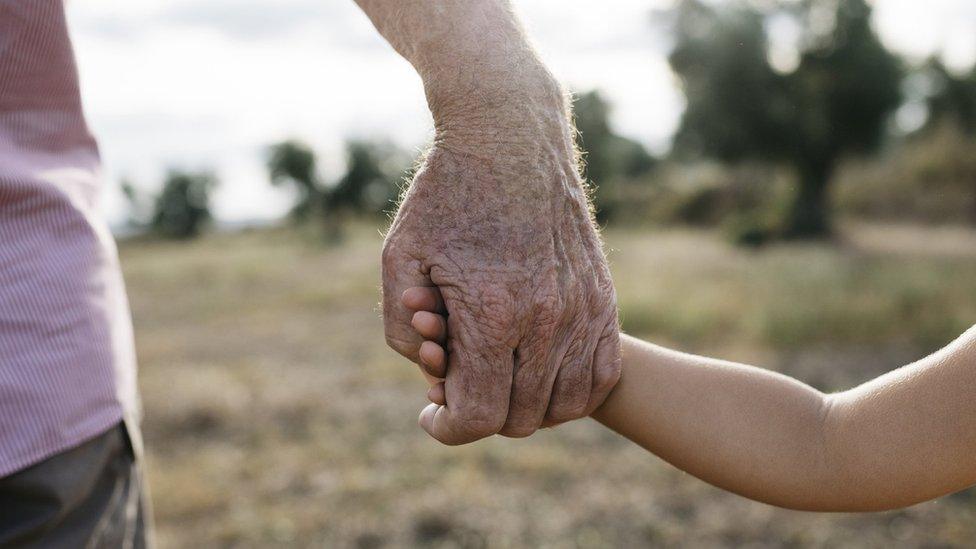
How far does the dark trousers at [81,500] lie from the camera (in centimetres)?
140

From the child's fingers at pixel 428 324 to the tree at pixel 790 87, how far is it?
27114 millimetres

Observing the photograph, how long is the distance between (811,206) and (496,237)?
1176 inches

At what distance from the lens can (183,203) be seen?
2628 inches

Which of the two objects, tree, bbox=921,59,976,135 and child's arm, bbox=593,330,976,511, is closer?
child's arm, bbox=593,330,976,511

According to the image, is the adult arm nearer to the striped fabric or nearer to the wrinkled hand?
the wrinkled hand

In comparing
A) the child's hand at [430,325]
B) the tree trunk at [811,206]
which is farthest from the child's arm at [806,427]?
the tree trunk at [811,206]

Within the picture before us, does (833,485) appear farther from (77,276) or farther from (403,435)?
(403,435)

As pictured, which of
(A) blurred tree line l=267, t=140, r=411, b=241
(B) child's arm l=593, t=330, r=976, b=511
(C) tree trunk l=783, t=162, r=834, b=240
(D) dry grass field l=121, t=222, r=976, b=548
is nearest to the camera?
(B) child's arm l=593, t=330, r=976, b=511

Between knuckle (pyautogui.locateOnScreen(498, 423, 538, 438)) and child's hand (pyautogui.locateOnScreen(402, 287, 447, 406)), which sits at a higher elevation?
child's hand (pyautogui.locateOnScreen(402, 287, 447, 406))

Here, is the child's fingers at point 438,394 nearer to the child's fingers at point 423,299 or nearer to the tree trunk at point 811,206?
the child's fingers at point 423,299

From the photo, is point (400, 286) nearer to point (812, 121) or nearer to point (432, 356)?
point (432, 356)

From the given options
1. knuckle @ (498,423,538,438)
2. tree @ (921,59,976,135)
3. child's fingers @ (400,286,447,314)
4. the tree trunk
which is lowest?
the tree trunk

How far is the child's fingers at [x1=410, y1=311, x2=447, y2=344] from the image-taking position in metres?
1.33

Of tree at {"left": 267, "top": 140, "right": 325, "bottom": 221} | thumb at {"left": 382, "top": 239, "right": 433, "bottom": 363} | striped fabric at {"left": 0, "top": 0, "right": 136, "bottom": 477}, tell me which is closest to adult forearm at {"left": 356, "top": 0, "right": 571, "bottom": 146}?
thumb at {"left": 382, "top": 239, "right": 433, "bottom": 363}
